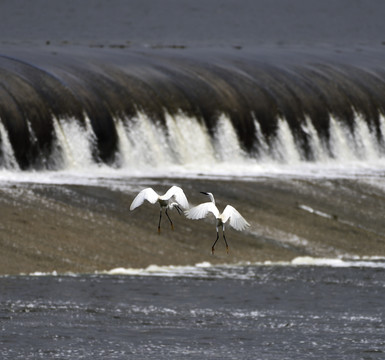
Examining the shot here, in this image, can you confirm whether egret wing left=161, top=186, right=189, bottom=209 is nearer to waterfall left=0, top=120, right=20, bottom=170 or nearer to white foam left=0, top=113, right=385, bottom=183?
white foam left=0, top=113, right=385, bottom=183

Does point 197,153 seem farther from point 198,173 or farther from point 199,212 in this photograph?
point 199,212

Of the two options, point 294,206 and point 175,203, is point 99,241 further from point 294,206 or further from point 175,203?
point 175,203

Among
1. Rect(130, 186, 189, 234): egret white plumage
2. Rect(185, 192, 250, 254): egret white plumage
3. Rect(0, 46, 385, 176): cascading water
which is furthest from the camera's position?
Rect(0, 46, 385, 176): cascading water

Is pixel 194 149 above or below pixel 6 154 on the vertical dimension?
below

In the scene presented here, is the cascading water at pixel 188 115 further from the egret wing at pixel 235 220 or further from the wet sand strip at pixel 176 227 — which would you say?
the egret wing at pixel 235 220

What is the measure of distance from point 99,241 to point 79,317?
21.0ft

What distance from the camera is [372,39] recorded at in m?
83.2

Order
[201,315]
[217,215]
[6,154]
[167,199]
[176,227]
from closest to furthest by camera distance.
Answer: [217,215] < [167,199] < [201,315] < [176,227] < [6,154]

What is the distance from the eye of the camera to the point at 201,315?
25.1 metres

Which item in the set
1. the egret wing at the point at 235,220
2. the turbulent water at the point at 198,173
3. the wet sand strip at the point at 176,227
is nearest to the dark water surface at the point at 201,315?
the turbulent water at the point at 198,173

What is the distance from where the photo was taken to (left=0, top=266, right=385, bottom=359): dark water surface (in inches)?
859

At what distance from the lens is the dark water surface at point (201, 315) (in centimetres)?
2183

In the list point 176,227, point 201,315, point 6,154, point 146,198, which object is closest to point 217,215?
point 146,198

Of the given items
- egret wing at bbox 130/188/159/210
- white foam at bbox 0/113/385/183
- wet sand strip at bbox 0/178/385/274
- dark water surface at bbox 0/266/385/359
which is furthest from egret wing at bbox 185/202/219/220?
white foam at bbox 0/113/385/183
